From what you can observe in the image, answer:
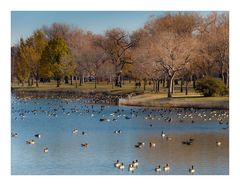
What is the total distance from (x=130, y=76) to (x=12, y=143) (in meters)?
9.36

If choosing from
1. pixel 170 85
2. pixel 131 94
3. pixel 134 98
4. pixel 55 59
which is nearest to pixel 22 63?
pixel 55 59

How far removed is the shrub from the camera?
1159 inches

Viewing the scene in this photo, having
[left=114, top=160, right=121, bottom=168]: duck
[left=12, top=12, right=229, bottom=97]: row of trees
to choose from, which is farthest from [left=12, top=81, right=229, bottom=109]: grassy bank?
[left=114, top=160, right=121, bottom=168]: duck

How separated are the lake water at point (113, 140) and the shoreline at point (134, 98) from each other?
21.0 inches

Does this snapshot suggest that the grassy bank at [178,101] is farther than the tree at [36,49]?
Yes

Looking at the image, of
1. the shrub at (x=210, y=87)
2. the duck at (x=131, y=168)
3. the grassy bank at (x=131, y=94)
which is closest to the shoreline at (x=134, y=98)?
the grassy bank at (x=131, y=94)

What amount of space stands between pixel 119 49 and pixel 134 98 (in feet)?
25.6

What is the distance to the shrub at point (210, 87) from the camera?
29.4m

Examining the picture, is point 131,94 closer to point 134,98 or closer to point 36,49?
→ point 134,98

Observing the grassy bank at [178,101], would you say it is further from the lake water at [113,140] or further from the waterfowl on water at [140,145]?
the waterfowl on water at [140,145]
